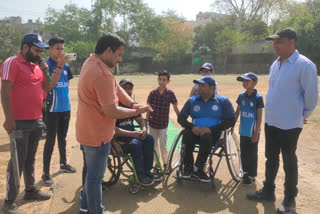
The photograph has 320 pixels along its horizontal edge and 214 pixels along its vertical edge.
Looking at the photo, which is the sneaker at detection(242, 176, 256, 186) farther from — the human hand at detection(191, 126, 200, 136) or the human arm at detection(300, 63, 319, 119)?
the human arm at detection(300, 63, 319, 119)

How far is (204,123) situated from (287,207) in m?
1.34

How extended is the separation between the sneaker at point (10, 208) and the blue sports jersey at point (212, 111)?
229 centimetres

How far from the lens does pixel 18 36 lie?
31.6 meters

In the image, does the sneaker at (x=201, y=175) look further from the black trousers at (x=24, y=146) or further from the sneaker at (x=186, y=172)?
the black trousers at (x=24, y=146)

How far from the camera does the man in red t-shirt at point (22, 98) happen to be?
286 cm

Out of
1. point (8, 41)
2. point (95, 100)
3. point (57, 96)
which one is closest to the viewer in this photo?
point (95, 100)

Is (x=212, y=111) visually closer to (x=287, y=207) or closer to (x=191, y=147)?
(x=191, y=147)

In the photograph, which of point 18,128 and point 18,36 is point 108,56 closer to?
point 18,128

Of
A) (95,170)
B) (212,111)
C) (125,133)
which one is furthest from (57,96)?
(212,111)

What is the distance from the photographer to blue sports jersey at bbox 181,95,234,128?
12.2 feet

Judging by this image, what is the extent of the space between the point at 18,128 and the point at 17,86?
440mm

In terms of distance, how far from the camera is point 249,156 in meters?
3.88

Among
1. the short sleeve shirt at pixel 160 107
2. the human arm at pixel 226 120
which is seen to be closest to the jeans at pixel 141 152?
the short sleeve shirt at pixel 160 107

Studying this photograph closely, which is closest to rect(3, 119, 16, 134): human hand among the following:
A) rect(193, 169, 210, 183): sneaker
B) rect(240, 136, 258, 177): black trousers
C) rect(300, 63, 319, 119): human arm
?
rect(193, 169, 210, 183): sneaker
